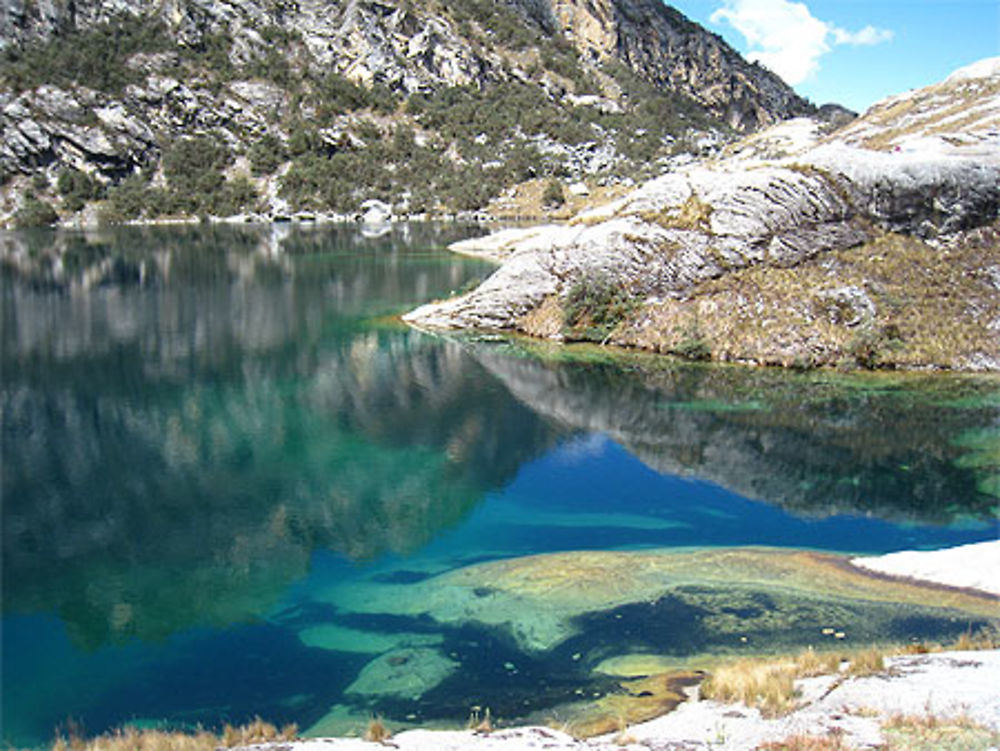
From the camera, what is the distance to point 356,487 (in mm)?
22297

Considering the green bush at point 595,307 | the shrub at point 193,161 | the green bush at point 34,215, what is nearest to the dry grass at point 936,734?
the green bush at point 595,307

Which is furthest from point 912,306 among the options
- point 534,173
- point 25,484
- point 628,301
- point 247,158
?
point 247,158

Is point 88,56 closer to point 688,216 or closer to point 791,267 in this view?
point 688,216

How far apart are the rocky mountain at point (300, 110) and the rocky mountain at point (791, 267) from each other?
300ft

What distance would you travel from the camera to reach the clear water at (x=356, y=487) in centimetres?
1385

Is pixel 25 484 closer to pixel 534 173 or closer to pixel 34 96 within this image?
pixel 534 173

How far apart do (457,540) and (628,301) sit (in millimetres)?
23414

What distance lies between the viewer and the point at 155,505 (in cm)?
2048

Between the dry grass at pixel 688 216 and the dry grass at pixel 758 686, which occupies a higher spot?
the dry grass at pixel 688 216

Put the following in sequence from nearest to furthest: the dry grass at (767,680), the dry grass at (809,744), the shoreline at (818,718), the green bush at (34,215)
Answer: the dry grass at (809,744) < the shoreline at (818,718) < the dry grass at (767,680) < the green bush at (34,215)

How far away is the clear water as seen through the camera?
1385cm

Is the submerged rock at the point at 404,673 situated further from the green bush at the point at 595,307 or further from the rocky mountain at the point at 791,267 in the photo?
the green bush at the point at 595,307

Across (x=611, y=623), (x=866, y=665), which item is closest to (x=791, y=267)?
(x=611, y=623)

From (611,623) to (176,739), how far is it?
775 centimetres
